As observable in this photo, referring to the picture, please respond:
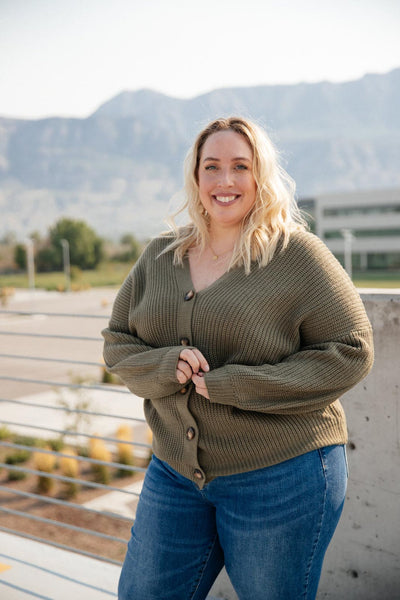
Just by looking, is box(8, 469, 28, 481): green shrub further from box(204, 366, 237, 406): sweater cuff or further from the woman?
box(204, 366, 237, 406): sweater cuff

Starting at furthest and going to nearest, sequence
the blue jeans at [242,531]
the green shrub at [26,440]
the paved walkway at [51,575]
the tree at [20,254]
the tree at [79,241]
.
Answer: the tree at [79,241] → the tree at [20,254] → the green shrub at [26,440] → the paved walkway at [51,575] → the blue jeans at [242,531]

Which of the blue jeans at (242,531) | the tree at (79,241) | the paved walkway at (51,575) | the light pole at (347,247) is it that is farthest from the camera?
the tree at (79,241)

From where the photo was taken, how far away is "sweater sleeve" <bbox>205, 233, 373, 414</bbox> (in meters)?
1.42

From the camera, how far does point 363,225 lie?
6212cm

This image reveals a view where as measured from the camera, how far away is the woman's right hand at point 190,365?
1471 millimetres

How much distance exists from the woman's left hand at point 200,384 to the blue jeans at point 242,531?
0.22 m

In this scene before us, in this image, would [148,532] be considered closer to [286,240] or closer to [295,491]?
[295,491]

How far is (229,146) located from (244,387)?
2.12 ft

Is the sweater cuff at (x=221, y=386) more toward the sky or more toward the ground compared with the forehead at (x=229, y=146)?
more toward the ground

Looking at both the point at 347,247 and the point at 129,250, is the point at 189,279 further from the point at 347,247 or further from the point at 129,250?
the point at 129,250

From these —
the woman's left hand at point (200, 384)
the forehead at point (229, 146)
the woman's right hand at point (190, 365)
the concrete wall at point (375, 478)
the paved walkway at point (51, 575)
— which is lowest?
the paved walkway at point (51, 575)

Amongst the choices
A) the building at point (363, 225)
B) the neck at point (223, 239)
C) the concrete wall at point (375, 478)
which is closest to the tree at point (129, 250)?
the building at point (363, 225)

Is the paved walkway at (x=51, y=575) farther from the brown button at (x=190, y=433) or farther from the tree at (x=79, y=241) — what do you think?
the tree at (x=79, y=241)

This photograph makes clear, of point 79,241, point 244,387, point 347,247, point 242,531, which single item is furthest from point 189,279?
point 79,241
